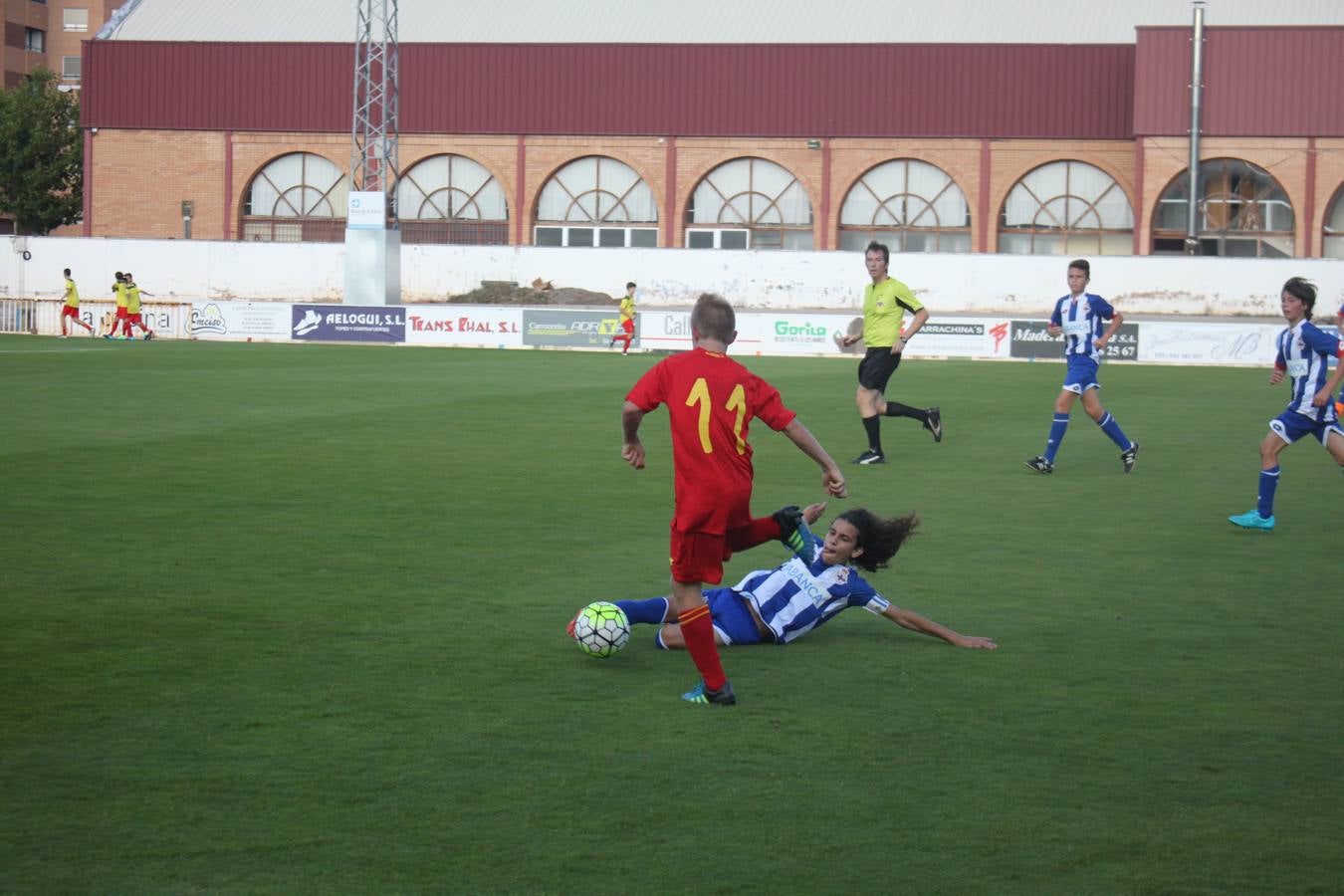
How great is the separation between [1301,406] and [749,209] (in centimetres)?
4478

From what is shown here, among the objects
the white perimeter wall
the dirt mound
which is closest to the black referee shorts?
the white perimeter wall

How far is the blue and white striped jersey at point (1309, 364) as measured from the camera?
11.8 metres

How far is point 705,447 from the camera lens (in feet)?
21.4

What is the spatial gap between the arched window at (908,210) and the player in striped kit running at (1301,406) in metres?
42.9

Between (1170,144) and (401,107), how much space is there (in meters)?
26.6

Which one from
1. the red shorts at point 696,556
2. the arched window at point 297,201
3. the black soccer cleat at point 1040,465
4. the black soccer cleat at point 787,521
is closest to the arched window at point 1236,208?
the arched window at point 297,201

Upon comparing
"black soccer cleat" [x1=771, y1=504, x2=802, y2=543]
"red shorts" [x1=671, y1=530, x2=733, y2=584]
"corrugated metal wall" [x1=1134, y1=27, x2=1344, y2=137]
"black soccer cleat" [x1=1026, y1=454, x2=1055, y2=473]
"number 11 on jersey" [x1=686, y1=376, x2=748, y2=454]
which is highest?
"corrugated metal wall" [x1=1134, y1=27, x2=1344, y2=137]

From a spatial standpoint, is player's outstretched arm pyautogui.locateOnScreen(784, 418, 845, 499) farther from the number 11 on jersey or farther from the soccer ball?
the soccer ball

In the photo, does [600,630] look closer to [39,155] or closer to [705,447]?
→ [705,447]

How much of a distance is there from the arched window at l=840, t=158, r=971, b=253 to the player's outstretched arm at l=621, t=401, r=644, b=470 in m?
48.6

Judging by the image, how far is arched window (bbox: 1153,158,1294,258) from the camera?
51.0m

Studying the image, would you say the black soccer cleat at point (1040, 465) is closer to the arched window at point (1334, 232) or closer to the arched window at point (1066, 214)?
the arched window at point (1066, 214)

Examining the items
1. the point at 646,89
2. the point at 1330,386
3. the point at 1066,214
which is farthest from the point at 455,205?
the point at 1330,386

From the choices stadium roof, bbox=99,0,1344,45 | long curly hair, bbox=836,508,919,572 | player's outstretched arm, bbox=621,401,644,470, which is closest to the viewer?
player's outstretched arm, bbox=621,401,644,470
